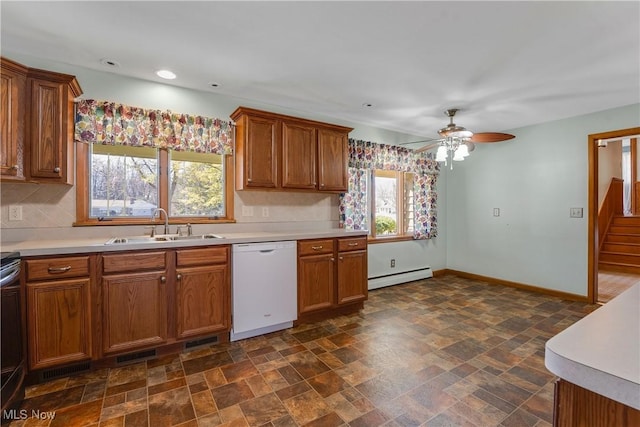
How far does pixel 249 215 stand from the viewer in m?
3.40

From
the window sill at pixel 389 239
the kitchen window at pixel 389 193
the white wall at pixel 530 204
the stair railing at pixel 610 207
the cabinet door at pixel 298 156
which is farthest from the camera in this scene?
the stair railing at pixel 610 207

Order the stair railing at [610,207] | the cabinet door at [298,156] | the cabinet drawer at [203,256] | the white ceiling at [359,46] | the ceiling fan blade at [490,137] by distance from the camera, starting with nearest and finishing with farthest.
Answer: the white ceiling at [359,46] → the cabinet drawer at [203,256] → the cabinet door at [298,156] → the ceiling fan blade at [490,137] → the stair railing at [610,207]

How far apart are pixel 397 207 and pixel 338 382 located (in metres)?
3.23

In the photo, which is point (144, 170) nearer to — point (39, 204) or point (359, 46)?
point (39, 204)

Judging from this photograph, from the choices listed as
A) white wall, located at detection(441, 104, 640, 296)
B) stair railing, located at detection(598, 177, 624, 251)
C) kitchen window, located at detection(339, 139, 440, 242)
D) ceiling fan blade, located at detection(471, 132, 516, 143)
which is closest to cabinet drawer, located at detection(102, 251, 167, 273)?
kitchen window, located at detection(339, 139, 440, 242)

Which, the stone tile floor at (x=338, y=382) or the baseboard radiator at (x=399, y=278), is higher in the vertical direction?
the baseboard radiator at (x=399, y=278)

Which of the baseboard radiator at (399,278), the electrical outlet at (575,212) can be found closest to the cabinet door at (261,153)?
the baseboard radiator at (399,278)

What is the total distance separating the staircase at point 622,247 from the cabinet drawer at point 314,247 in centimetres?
599

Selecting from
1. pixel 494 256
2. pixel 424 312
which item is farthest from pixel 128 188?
pixel 494 256

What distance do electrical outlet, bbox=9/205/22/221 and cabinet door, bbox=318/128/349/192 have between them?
2692 millimetres

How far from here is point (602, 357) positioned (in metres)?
0.61

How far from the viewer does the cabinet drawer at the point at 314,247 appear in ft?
10.1

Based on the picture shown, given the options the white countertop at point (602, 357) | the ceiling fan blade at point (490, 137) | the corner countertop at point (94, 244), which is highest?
the ceiling fan blade at point (490, 137)

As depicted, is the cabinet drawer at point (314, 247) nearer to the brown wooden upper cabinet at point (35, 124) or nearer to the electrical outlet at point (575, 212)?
the brown wooden upper cabinet at point (35, 124)
